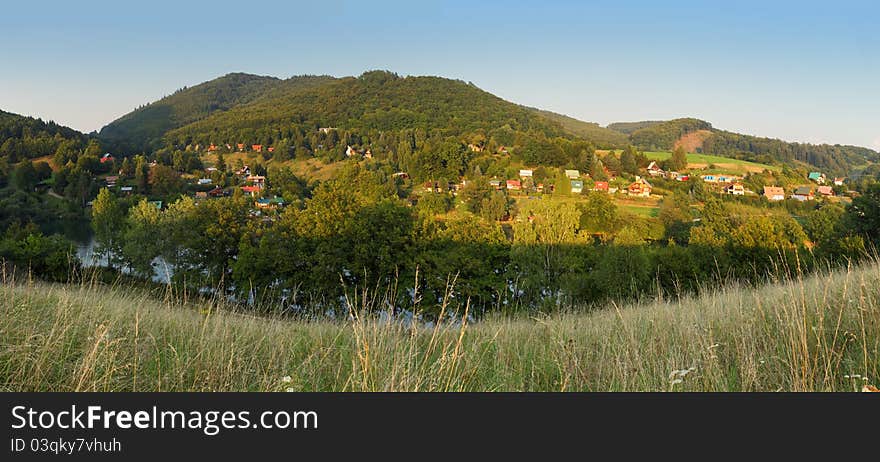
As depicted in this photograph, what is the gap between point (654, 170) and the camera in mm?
82750

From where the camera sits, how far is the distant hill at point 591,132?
4636 inches

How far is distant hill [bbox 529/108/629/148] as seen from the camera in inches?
4636

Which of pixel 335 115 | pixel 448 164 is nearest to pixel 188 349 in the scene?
pixel 448 164

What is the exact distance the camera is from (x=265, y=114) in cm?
12288

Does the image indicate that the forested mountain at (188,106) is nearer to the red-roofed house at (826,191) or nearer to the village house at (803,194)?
the village house at (803,194)

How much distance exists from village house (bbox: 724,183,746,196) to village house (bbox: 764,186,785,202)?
2.85 metres

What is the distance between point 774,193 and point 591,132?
77555 millimetres

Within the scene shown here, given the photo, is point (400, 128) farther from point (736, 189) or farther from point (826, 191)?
point (826, 191)

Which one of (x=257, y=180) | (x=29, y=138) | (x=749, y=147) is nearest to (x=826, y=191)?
(x=749, y=147)

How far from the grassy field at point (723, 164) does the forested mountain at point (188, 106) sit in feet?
384

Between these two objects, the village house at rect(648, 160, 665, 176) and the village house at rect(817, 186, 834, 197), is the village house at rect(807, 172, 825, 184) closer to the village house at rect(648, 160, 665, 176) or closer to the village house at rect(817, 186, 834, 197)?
the village house at rect(817, 186, 834, 197)

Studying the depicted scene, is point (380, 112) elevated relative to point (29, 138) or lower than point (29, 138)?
elevated

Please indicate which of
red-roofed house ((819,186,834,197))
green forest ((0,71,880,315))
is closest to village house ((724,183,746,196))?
green forest ((0,71,880,315))
